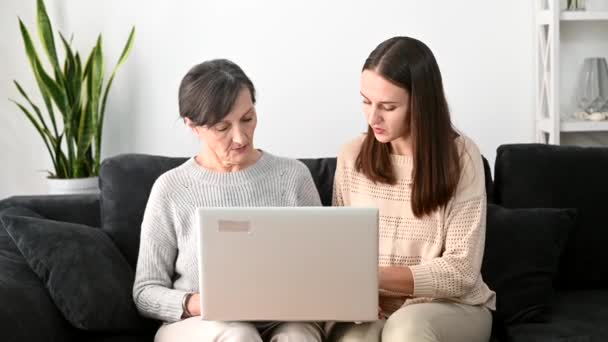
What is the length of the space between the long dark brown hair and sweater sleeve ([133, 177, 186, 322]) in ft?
2.01

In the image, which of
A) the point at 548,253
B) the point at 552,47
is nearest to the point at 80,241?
the point at 548,253

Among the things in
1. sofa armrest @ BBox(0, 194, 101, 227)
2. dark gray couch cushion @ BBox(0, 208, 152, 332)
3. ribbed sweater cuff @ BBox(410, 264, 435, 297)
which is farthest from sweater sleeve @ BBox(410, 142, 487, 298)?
sofa armrest @ BBox(0, 194, 101, 227)

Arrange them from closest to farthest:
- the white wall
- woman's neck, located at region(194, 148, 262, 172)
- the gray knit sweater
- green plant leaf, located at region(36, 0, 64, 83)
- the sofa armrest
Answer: the gray knit sweater → woman's neck, located at region(194, 148, 262, 172) → the sofa armrest → green plant leaf, located at region(36, 0, 64, 83) → the white wall

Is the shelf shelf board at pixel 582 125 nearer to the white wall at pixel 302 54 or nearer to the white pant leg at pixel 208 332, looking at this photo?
the white wall at pixel 302 54

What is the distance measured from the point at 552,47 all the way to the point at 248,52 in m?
1.20

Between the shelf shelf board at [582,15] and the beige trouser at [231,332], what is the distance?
194 cm

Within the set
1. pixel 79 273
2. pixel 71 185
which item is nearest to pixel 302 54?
pixel 71 185

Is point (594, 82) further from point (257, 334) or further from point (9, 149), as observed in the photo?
point (9, 149)

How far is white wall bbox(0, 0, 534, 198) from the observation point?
3.88 metres

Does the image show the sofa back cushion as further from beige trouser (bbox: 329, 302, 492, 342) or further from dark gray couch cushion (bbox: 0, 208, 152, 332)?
dark gray couch cushion (bbox: 0, 208, 152, 332)

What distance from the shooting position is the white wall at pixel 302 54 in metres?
3.88

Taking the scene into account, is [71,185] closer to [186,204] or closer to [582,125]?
[186,204]

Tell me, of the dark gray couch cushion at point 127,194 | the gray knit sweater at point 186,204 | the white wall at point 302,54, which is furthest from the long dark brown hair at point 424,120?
the white wall at point 302,54

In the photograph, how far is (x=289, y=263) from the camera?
1989 mm
